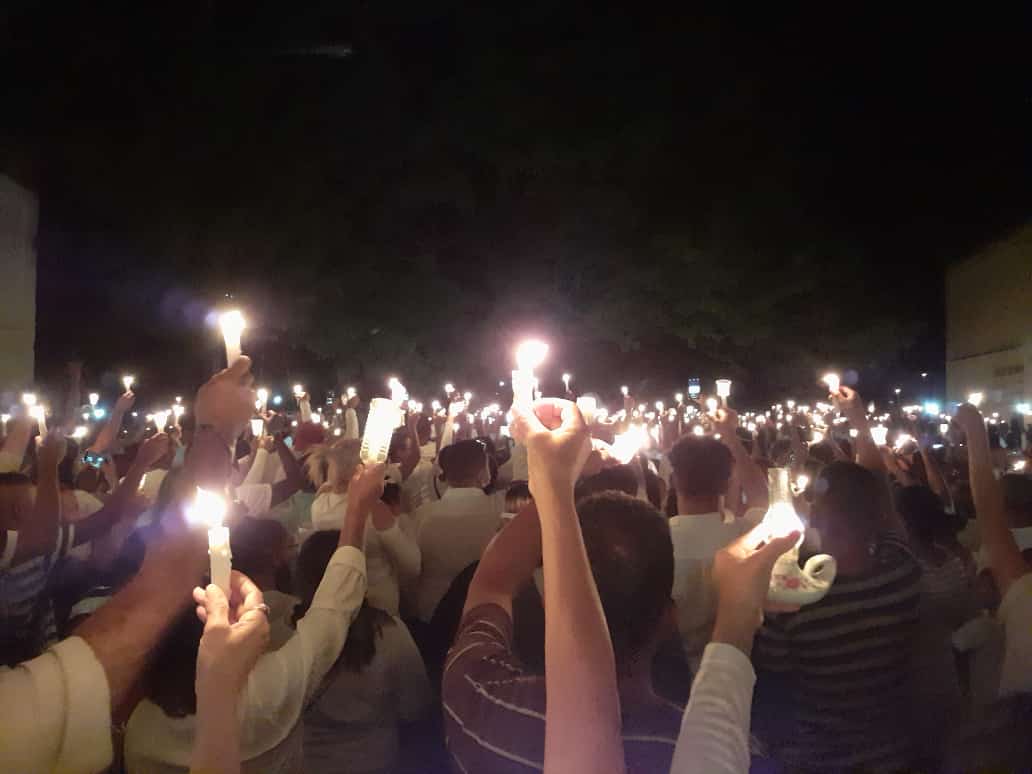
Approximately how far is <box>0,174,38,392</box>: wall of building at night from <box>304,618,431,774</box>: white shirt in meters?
23.6

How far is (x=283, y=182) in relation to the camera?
Result: 825 inches

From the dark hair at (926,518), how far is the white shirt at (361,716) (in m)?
2.76

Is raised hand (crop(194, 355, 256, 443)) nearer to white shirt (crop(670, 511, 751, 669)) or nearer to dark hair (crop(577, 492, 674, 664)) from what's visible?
dark hair (crop(577, 492, 674, 664))

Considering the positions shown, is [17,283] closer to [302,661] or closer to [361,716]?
[361,716]

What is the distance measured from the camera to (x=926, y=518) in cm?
499

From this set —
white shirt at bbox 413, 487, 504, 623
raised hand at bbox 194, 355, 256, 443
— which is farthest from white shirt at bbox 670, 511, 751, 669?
raised hand at bbox 194, 355, 256, 443

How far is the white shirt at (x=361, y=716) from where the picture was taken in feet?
12.1

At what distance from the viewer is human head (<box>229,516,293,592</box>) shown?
150 inches

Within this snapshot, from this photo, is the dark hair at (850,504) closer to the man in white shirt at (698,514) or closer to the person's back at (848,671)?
the person's back at (848,671)

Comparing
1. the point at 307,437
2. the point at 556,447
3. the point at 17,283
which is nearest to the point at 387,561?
the point at 556,447

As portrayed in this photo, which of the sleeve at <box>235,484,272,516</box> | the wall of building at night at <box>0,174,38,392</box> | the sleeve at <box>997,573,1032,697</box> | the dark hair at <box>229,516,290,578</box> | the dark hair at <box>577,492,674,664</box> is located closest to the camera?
the dark hair at <box>577,492,674,664</box>

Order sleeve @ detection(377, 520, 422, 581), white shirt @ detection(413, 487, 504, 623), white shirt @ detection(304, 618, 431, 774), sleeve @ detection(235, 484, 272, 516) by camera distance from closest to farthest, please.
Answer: white shirt @ detection(304, 618, 431, 774) → sleeve @ detection(377, 520, 422, 581) → white shirt @ detection(413, 487, 504, 623) → sleeve @ detection(235, 484, 272, 516)

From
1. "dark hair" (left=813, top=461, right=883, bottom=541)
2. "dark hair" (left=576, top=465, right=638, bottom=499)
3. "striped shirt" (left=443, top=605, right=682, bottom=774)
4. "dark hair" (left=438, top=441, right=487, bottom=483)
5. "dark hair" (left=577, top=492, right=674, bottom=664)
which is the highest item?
"dark hair" (left=438, top=441, right=487, bottom=483)

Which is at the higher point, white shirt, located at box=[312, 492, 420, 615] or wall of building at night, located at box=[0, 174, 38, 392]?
wall of building at night, located at box=[0, 174, 38, 392]
